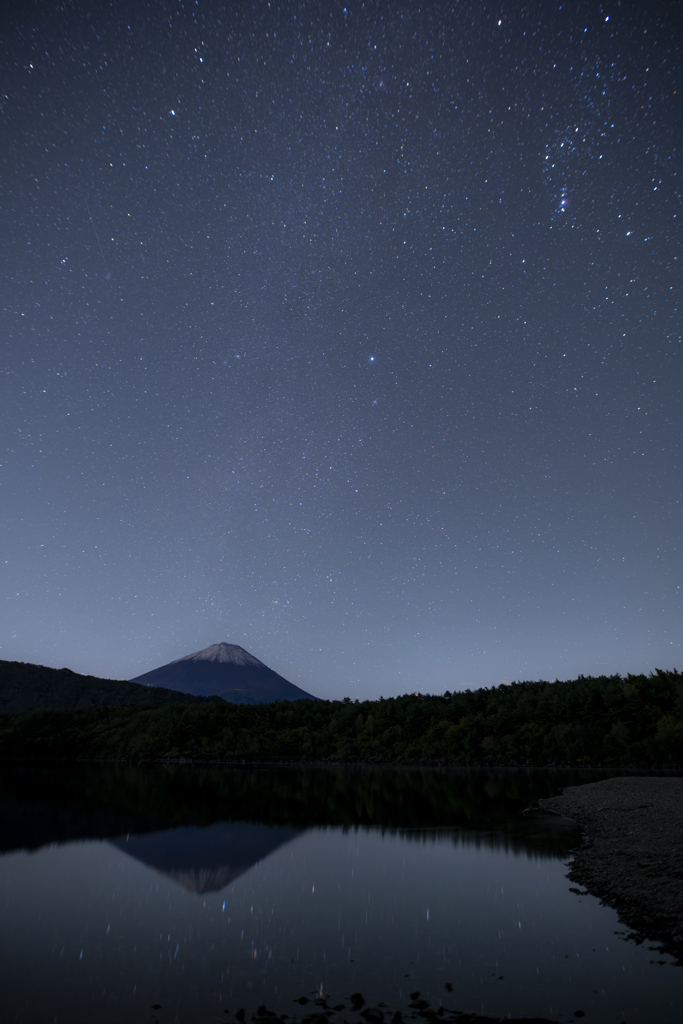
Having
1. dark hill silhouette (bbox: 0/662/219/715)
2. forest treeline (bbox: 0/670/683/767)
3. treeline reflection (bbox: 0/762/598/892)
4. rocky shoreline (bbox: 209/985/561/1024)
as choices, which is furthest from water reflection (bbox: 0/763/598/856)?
dark hill silhouette (bbox: 0/662/219/715)

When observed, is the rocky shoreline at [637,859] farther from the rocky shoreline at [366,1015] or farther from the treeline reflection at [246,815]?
the rocky shoreline at [366,1015]

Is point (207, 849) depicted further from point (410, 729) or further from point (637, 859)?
point (410, 729)

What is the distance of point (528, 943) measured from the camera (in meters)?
11.6

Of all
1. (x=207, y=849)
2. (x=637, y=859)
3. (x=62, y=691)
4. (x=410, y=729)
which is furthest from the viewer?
(x=62, y=691)

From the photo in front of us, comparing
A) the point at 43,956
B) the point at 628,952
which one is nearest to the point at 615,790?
the point at 628,952

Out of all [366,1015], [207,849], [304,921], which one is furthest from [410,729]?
[366,1015]

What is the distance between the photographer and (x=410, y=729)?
3162 inches

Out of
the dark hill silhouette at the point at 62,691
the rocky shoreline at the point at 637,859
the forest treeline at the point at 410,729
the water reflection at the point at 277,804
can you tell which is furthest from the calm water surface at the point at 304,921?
the dark hill silhouette at the point at 62,691

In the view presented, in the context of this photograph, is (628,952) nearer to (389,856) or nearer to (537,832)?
(389,856)

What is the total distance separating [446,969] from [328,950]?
2.50m

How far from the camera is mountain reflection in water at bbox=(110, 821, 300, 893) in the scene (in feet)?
59.6

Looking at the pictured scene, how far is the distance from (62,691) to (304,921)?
163574mm

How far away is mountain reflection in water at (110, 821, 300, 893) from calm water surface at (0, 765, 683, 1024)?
0.12 metres

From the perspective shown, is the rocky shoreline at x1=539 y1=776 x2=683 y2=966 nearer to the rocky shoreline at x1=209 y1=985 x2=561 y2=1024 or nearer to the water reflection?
the water reflection
